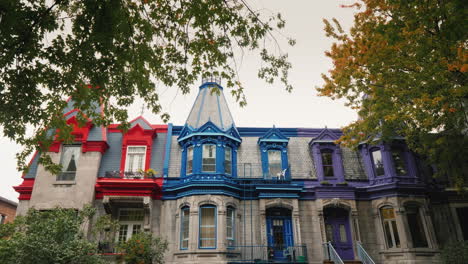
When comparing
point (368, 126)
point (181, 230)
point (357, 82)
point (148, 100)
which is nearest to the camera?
point (148, 100)

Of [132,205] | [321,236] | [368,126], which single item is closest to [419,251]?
[321,236]

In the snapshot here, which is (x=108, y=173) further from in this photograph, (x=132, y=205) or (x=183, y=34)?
(x=183, y=34)

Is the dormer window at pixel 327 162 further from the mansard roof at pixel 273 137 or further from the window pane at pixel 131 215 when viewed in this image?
the window pane at pixel 131 215

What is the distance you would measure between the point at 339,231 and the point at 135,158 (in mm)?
12713

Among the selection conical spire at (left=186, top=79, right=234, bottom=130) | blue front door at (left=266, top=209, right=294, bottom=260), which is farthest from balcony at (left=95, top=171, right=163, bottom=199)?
blue front door at (left=266, top=209, right=294, bottom=260)

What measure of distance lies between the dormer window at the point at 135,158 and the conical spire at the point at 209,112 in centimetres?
340

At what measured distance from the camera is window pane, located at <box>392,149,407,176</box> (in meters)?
20.6

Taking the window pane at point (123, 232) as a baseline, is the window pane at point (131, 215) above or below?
above

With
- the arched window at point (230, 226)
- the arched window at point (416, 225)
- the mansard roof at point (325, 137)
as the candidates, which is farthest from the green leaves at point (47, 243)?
the arched window at point (416, 225)

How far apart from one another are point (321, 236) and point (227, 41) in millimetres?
13327

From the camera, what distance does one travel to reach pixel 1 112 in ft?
28.4

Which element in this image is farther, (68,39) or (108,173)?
(108,173)

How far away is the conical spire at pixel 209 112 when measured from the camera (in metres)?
21.6

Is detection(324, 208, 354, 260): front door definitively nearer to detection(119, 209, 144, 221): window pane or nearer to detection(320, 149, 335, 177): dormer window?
detection(320, 149, 335, 177): dormer window
